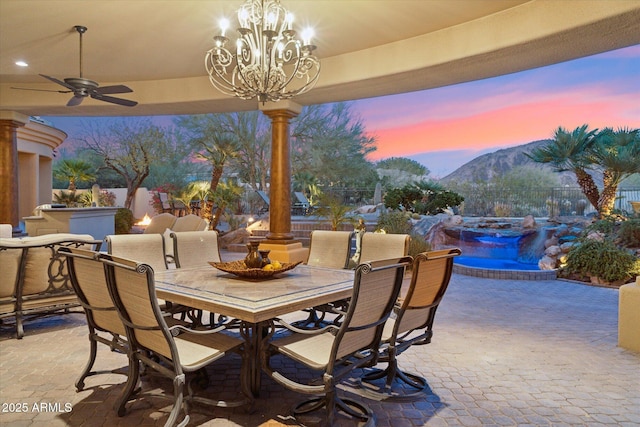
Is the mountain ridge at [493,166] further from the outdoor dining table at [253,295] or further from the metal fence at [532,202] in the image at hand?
the outdoor dining table at [253,295]

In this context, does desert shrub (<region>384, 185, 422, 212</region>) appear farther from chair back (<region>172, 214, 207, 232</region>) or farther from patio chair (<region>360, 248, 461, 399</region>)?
patio chair (<region>360, 248, 461, 399</region>)

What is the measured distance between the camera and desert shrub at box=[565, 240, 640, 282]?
19.5 ft

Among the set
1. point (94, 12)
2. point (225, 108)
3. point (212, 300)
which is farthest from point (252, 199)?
point (212, 300)

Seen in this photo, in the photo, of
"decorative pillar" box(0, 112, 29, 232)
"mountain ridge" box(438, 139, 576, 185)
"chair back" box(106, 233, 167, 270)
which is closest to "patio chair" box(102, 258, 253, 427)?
"chair back" box(106, 233, 167, 270)

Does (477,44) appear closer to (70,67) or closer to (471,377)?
→ (471,377)

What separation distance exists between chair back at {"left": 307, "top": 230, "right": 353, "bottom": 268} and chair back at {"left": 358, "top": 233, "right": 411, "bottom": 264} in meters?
0.20

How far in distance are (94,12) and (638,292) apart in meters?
5.57

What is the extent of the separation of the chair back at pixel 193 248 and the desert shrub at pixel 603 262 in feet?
17.9

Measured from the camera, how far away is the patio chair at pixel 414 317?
235 centimetres

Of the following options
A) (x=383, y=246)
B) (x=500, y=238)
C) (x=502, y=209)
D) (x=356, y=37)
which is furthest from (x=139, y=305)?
(x=502, y=209)

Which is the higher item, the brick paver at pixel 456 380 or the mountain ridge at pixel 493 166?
the mountain ridge at pixel 493 166

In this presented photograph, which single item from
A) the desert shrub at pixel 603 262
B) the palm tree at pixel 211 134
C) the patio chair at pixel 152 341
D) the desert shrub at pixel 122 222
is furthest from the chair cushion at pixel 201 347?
the palm tree at pixel 211 134

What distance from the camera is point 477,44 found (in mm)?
4410

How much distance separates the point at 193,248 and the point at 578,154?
9.09 meters
